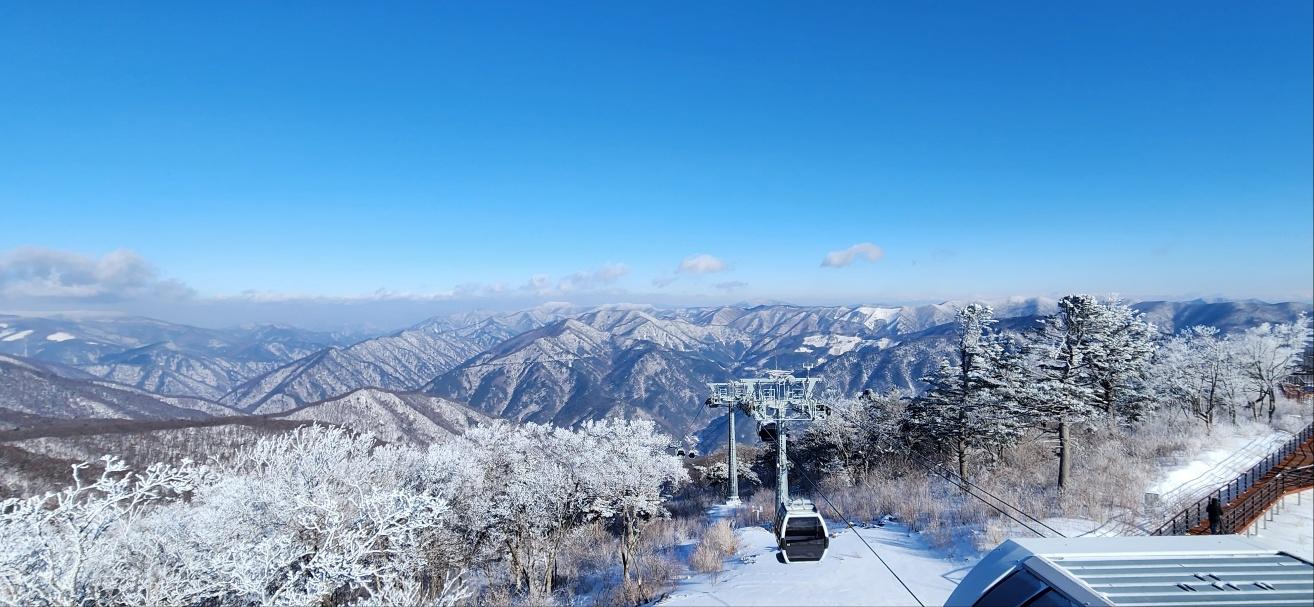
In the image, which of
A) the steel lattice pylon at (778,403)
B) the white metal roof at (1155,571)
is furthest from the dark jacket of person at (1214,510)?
the steel lattice pylon at (778,403)

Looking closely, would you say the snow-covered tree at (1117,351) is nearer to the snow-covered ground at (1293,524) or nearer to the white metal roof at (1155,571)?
the snow-covered ground at (1293,524)

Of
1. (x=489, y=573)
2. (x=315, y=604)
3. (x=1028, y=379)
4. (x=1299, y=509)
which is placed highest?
(x=1028, y=379)

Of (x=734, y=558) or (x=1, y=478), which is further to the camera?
(x=1, y=478)

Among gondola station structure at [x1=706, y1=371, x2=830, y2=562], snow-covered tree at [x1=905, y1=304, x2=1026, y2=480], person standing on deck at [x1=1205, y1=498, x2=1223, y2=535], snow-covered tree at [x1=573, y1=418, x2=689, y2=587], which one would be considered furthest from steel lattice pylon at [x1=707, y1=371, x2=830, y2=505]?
person standing on deck at [x1=1205, y1=498, x2=1223, y2=535]

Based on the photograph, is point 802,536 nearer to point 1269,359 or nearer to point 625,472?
point 625,472

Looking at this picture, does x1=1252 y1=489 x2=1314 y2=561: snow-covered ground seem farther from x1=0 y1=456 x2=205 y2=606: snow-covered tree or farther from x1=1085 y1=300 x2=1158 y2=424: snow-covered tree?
x1=0 y1=456 x2=205 y2=606: snow-covered tree

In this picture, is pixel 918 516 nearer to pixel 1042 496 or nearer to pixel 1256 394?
pixel 1042 496

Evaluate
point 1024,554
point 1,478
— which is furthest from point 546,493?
point 1,478
